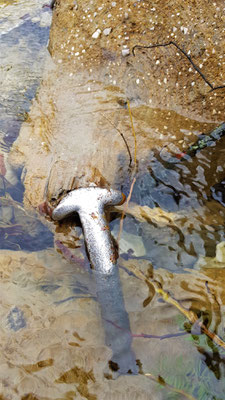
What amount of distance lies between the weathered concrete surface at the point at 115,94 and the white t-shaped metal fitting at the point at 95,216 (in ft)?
0.98

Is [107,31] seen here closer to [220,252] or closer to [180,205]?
[180,205]

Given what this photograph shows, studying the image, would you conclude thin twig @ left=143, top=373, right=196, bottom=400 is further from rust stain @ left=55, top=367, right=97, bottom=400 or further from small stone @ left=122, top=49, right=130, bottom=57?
small stone @ left=122, top=49, right=130, bottom=57

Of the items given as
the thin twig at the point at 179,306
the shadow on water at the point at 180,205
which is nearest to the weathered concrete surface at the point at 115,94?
the shadow on water at the point at 180,205

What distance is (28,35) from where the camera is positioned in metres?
5.80

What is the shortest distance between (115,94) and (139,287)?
2570mm

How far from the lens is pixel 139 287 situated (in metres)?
2.76

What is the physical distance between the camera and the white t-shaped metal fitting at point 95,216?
8.96ft

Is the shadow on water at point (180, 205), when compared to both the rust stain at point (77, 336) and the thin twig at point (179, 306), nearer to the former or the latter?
the thin twig at point (179, 306)

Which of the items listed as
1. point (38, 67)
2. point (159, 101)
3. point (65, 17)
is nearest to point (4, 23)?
point (38, 67)

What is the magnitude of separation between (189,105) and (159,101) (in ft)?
1.25

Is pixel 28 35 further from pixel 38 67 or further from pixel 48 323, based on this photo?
pixel 48 323

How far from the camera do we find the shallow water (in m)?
2.24

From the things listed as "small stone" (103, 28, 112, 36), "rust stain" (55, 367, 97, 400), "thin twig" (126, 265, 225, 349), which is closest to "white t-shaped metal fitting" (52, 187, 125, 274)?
"thin twig" (126, 265, 225, 349)

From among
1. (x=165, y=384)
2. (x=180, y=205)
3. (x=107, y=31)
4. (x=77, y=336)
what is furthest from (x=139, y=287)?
(x=107, y=31)
